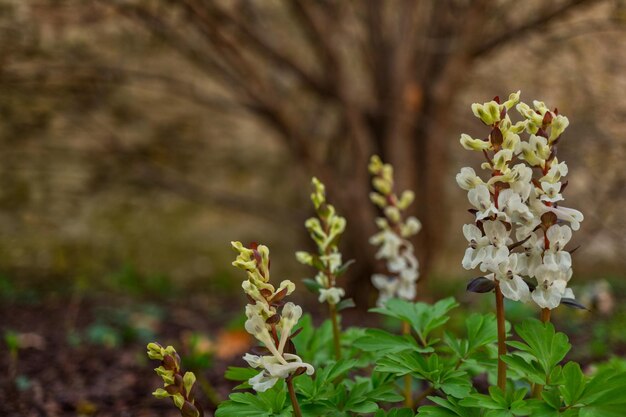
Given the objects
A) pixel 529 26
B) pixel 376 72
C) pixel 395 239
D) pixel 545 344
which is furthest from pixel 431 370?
pixel 376 72

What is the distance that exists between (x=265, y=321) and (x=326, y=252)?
1.01 feet

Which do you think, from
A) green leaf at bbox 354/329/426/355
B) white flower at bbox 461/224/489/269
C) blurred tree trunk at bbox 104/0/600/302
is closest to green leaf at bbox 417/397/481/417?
green leaf at bbox 354/329/426/355

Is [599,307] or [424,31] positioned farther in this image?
[424,31]

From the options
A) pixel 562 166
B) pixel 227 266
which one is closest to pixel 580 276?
pixel 227 266

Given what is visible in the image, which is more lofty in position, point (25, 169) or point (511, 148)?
point (25, 169)

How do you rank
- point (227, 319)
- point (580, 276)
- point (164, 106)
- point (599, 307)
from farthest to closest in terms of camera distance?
point (580, 276), point (164, 106), point (227, 319), point (599, 307)

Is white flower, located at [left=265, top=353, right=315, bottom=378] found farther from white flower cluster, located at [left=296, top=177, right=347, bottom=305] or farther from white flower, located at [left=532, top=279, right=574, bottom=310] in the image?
white flower, located at [left=532, top=279, right=574, bottom=310]

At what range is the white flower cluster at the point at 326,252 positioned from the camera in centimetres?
131

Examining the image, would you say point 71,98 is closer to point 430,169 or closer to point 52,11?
point 52,11

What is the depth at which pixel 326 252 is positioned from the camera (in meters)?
1.34

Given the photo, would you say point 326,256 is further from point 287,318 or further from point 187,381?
point 187,381

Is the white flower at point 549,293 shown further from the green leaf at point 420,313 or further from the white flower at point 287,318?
the white flower at point 287,318

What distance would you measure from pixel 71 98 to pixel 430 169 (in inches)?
106

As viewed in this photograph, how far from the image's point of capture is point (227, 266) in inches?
210
